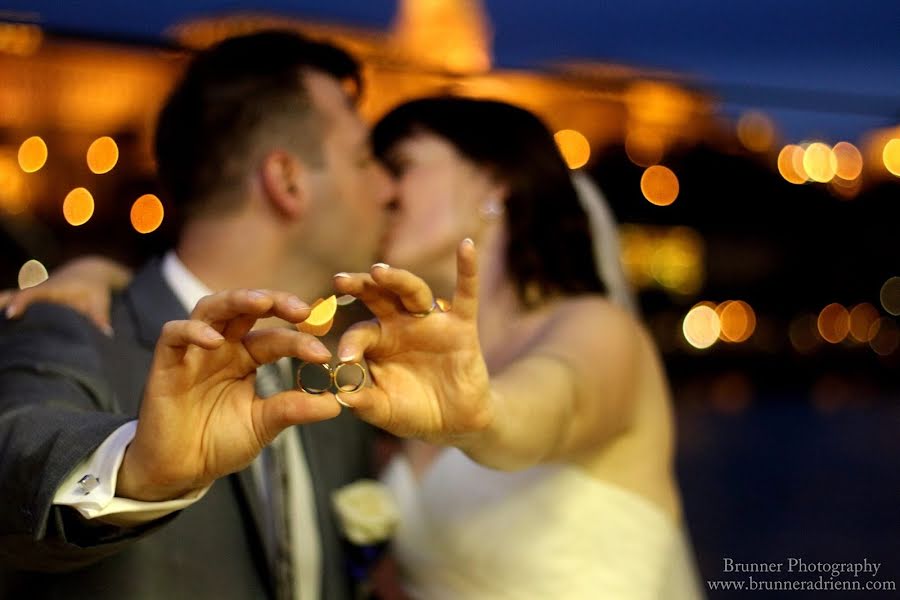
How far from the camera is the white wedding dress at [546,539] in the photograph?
260 cm

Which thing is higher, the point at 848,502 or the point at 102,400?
the point at 102,400

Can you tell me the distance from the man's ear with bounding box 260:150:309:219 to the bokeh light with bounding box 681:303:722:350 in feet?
102

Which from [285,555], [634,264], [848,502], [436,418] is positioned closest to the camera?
[436,418]

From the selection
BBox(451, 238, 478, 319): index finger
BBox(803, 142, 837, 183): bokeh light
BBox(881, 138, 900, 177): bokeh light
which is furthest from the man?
BBox(803, 142, 837, 183): bokeh light

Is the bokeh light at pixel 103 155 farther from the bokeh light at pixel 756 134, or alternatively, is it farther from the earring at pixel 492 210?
the earring at pixel 492 210

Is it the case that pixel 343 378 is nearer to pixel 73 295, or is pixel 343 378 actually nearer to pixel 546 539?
pixel 73 295

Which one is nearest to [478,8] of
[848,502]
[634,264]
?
[634,264]

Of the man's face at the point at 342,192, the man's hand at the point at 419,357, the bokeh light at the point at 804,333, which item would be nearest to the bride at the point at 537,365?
the man's face at the point at 342,192

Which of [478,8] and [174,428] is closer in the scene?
[174,428]

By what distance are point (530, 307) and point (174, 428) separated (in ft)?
4.67

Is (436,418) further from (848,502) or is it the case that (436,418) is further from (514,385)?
(848,502)

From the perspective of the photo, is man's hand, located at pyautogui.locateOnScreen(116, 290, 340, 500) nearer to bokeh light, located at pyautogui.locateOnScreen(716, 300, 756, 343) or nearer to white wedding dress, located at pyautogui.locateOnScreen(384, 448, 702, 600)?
white wedding dress, located at pyautogui.locateOnScreen(384, 448, 702, 600)

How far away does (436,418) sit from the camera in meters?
1.62

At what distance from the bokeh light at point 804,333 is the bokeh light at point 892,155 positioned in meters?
5.91
